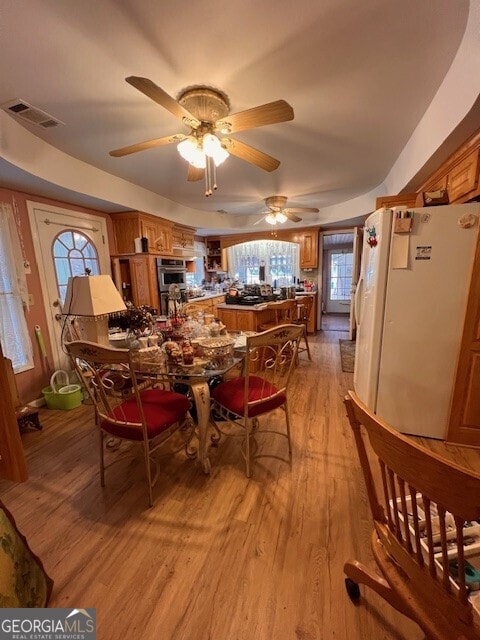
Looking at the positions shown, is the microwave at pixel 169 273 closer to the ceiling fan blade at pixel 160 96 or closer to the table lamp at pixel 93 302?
the table lamp at pixel 93 302

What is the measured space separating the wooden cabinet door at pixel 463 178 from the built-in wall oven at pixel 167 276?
11.7 ft

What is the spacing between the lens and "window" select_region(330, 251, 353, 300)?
7805mm

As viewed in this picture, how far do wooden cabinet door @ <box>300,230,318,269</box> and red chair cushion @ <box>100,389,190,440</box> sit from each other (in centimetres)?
469

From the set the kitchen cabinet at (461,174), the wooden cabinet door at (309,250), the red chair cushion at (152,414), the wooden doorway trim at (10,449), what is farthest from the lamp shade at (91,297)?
the wooden cabinet door at (309,250)

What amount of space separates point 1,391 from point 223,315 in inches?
119

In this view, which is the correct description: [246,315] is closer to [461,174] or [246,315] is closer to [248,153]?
[248,153]

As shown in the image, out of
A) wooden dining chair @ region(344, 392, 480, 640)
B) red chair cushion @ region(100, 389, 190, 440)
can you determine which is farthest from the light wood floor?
red chair cushion @ region(100, 389, 190, 440)

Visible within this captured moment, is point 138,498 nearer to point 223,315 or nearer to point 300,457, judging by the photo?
point 300,457

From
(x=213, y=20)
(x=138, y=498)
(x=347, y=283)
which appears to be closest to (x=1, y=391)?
(x=138, y=498)

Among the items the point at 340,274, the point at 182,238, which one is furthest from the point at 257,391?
the point at 340,274

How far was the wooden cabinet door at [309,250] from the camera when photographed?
18.4ft

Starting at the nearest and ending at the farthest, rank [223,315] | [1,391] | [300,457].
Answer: [1,391] < [300,457] < [223,315]

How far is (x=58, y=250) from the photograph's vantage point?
312 cm

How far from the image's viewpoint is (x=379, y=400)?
7.66ft
